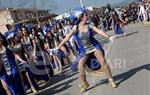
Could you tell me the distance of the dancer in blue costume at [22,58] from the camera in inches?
425

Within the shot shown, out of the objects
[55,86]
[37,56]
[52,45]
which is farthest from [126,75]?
[52,45]

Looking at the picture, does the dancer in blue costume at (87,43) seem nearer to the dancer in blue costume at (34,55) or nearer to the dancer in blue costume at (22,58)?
the dancer in blue costume at (22,58)

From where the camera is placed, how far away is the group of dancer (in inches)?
370

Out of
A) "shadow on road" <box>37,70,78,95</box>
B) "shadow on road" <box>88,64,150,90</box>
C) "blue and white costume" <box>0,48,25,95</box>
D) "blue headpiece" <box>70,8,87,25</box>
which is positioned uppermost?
"blue headpiece" <box>70,8,87,25</box>

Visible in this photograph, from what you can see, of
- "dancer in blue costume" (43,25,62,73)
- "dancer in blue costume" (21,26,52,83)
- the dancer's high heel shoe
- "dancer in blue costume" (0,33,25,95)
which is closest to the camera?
the dancer's high heel shoe

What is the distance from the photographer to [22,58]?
11.2m

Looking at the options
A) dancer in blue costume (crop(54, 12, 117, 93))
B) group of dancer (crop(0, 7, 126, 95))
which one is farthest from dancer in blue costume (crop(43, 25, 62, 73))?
dancer in blue costume (crop(54, 12, 117, 93))

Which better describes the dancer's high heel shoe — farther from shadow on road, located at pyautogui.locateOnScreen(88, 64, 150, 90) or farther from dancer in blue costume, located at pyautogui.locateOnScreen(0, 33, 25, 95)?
dancer in blue costume, located at pyautogui.locateOnScreen(0, 33, 25, 95)

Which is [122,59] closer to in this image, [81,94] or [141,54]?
[141,54]

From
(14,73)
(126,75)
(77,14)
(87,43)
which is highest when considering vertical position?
(77,14)

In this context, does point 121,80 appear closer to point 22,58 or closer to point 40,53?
point 22,58

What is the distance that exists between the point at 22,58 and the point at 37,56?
2.10 m

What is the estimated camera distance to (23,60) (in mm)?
10953

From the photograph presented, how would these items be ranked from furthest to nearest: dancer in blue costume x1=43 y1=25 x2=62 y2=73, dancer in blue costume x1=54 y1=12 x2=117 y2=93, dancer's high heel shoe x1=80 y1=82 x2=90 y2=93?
dancer in blue costume x1=43 y1=25 x2=62 y2=73 < dancer's high heel shoe x1=80 y1=82 x2=90 y2=93 < dancer in blue costume x1=54 y1=12 x2=117 y2=93
